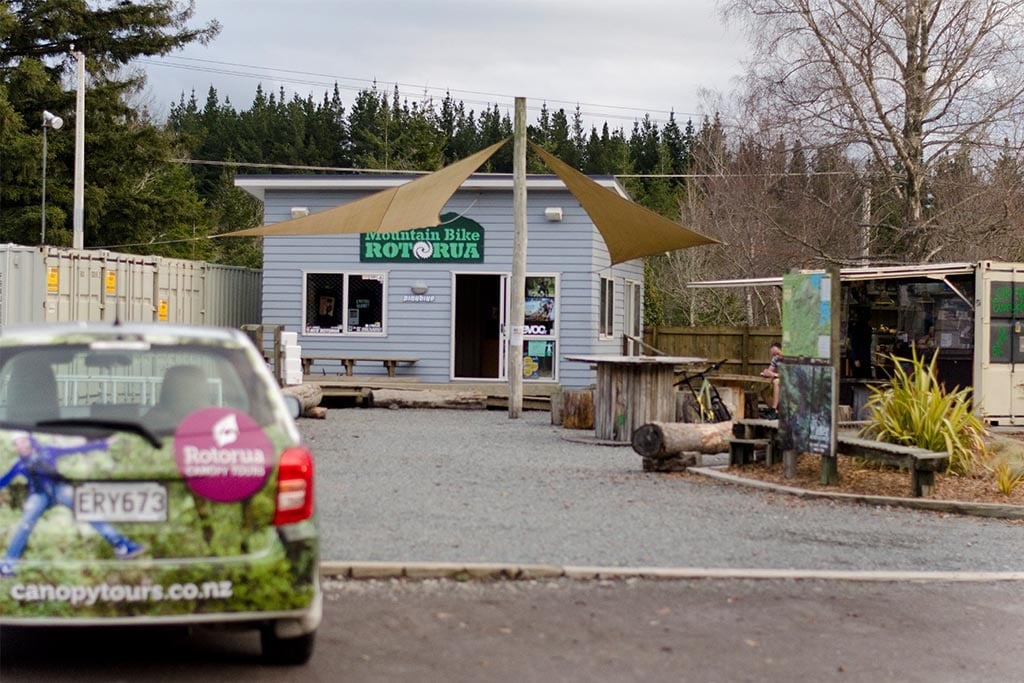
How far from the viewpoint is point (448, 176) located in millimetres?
18266

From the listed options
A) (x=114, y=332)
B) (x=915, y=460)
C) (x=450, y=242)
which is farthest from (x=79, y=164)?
(x=114, y=332)

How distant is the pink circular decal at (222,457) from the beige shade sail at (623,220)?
12.9 meters

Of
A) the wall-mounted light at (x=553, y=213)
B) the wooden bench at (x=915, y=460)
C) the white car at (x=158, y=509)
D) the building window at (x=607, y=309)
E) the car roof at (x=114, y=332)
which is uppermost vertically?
the wall-mounted light at (x=553, y=213)

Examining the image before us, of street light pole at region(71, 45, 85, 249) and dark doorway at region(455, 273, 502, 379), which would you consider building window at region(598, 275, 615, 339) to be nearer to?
dark doorway at region(455, 273, 502, 379)

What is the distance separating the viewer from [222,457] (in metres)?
5.13

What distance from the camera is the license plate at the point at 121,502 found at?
500 centimetres

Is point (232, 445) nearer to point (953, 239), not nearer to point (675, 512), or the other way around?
point (675, 512)

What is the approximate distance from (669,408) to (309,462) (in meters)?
11.2

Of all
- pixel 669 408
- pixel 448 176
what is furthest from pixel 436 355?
pixel 669 408

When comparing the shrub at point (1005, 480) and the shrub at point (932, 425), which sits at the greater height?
the shrub at point (932, 425)

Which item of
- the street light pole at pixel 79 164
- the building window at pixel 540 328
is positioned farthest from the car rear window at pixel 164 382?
the street light pole at pixel 79 164

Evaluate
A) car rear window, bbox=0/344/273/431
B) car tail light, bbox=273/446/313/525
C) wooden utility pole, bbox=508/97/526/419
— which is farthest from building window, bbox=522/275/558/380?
car tail light, bbox=273/446/313/525

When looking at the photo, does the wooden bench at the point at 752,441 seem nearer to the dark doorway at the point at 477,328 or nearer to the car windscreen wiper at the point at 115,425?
the car windscreen wiper at the point at 115,425

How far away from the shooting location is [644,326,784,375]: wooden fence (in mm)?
28984
